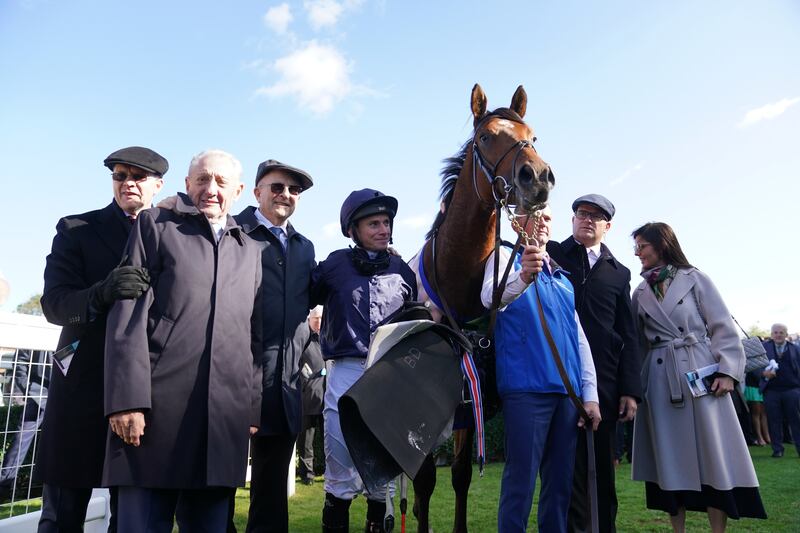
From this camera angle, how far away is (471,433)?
416cm

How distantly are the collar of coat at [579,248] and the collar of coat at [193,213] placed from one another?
9.18 feet

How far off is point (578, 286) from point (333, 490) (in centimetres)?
246

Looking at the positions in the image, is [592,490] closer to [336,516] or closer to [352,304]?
[336,516]

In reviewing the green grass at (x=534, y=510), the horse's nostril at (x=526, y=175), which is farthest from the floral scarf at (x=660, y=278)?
the green grass at (x=534, y=510)

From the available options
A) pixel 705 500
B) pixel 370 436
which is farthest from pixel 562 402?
pixel 705 500

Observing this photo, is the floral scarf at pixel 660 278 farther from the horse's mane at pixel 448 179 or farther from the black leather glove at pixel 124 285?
the black leather glove at pixel 124 285

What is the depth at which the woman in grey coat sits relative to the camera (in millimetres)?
4195

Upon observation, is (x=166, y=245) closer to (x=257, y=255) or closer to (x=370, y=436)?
(x=257, y=255)

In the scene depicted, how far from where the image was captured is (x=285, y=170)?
372 centimetres

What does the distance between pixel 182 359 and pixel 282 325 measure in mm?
881

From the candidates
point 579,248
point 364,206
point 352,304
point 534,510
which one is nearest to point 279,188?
point 364,206

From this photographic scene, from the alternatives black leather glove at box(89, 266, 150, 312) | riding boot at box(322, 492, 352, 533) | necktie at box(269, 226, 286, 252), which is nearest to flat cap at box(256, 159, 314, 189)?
necktie at box(269, 226, 286, 252)

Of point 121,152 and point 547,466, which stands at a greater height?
point 121,152

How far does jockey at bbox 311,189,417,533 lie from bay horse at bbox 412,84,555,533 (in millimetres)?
303
